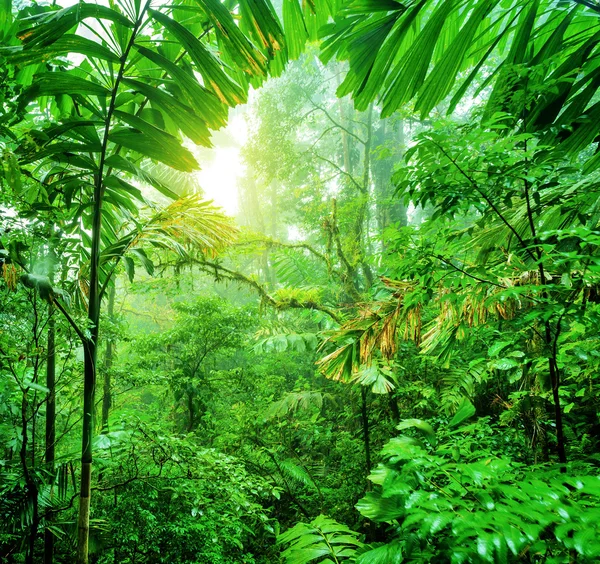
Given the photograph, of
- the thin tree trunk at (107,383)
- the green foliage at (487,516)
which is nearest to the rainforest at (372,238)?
the green foliage at (487,516)

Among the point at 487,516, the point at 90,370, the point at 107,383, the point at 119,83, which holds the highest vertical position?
the point at 119,83

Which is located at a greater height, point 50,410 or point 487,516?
point 50,410

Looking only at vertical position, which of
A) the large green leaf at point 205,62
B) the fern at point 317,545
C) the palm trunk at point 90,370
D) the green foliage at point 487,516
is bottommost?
the fern at point 317,545

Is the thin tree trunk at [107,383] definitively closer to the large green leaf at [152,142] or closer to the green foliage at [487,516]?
the large green leaf at [152,142]

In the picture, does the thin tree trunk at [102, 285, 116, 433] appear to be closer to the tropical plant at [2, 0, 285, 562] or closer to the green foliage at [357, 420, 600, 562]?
the tropical plant at [2, 0, 285, 562]

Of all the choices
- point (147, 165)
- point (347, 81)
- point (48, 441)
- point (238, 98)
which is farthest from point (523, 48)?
point (147, 165)

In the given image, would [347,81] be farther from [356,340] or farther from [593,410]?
[593,410]

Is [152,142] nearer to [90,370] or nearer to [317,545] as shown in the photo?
[90,370]

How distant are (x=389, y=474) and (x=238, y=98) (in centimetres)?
149

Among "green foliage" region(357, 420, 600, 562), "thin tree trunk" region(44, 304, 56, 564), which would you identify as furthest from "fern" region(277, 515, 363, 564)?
"thin tree trunk" region(44, 304, 56, 564)

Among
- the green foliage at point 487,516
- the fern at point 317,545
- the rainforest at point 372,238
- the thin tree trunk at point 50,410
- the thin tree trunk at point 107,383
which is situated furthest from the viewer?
the thin tree trunk at point 107,383

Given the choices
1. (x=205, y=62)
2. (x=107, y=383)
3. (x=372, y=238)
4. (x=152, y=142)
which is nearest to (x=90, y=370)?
(x=152, y=142)

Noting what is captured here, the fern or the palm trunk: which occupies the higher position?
the palm trunk

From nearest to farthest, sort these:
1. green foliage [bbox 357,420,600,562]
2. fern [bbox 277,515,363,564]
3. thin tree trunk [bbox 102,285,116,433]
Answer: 1. green foliage [bbox 357,420,600,562]
2. fern [bbox 277,515,363,564]
3. thin tree trunk [bbox 102,285,116,433]
